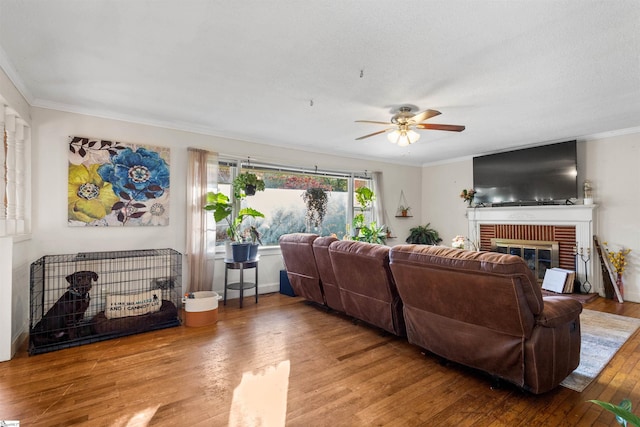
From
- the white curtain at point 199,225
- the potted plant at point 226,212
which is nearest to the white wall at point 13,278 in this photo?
the white curtain at point 199,225

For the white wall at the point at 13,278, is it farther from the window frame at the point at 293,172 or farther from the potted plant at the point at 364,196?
the potted plant at the point at 364,196

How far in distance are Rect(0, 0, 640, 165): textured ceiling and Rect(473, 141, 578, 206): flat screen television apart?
0.91 m

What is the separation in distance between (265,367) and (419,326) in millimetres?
1344

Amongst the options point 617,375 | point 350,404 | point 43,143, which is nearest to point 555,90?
point 617,375

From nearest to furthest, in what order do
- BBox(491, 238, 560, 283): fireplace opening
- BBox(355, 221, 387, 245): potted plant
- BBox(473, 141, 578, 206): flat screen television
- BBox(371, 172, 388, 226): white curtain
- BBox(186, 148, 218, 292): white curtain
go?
BBox(186, 148, 218, 292): white curtain < BBox(473, 141, 578, 206): flat screen television < BBox(491, 238, 560, 283): fireplace opening < BBox(355, 221, 387, 245): potted plant < BBox(371, 172, 388, 226): white curtain

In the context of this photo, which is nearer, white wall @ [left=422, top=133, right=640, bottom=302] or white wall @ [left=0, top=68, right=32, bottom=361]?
white wall @ [left=0, top=68, right=32, bottom=361]

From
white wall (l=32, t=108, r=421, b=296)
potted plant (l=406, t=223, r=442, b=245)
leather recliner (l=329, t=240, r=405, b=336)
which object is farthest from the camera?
potted plant (l=406, t=223, r=442, b=245)

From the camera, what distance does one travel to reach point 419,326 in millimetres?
2693

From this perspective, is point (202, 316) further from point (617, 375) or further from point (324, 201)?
point (617, 375)

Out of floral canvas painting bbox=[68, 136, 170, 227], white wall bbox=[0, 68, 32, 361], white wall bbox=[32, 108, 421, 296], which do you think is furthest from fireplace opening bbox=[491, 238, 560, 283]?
white wall bbox=[0, 68, 32, 361]

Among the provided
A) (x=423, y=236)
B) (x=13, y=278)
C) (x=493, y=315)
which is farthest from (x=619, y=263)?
(x=13, y=278)

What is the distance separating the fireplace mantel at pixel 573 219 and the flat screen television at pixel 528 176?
13cm

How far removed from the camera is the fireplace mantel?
4.78 meters

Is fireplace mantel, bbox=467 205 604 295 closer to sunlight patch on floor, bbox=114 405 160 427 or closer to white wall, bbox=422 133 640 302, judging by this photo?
white wall, bbox=422 133 640 302
